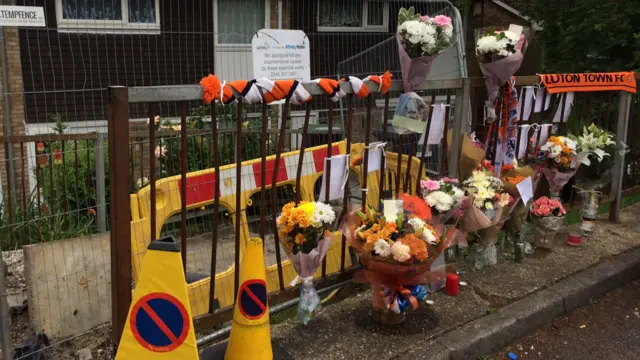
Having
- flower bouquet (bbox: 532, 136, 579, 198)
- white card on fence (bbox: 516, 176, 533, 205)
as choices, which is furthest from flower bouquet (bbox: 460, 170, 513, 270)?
flower bouquet (bbox: 532, 136, 579, 198)

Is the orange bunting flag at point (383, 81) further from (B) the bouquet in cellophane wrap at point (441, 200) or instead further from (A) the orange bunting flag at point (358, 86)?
(B) the bouquet in cellophane wrap at point (441, 200)

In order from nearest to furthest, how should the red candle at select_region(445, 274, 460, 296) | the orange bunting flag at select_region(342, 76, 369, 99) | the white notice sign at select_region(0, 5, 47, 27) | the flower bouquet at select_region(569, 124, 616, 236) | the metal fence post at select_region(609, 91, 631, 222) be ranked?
the orange bunting flag at select_region(342, 76, 369, 99)
the red candle at select_region(445, 274, 460, 296)
the flower bouquet at select_region(569, 124, 616, 236)
the metal fence post at select_region(609, 91, 631, 222)
the white notice sign at select_region(0, 5, 47, 27)

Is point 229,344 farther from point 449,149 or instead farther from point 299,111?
point 299,111

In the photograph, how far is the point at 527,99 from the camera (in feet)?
14.4

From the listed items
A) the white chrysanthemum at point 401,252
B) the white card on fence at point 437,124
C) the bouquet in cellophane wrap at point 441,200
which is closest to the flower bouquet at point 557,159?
the white card on fence at point 437,124

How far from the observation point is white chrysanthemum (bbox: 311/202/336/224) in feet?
9.31

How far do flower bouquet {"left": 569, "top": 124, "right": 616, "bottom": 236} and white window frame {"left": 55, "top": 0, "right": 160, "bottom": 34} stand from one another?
7343 mm

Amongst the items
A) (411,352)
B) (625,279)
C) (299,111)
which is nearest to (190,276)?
(411,352)

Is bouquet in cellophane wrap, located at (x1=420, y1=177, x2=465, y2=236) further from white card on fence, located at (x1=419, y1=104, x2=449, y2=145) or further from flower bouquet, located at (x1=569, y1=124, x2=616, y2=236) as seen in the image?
flower bouquet, located at (x1=569, y1=124, x2=616, y2=236)

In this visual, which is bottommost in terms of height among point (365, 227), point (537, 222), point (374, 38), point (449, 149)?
point (537, 222)

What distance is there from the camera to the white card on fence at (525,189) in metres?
3.95

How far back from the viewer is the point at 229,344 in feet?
8.70

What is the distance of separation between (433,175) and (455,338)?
204 cm

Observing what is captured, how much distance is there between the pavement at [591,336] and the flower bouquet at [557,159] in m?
1.05
